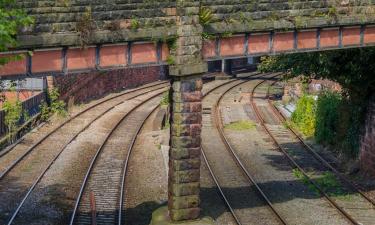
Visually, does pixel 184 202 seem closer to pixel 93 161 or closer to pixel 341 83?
pixel 93 161

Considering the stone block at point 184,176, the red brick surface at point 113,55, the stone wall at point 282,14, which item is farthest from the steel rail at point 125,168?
the stone wall at point 282,14

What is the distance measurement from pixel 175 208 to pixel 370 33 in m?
7.44

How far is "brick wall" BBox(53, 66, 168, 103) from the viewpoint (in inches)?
1444

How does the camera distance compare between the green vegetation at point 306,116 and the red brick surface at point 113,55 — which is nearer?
the red brick surface at point 113,55

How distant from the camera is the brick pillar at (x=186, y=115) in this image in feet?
44.9

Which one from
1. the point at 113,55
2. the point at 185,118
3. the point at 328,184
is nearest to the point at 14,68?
the point at 113,55

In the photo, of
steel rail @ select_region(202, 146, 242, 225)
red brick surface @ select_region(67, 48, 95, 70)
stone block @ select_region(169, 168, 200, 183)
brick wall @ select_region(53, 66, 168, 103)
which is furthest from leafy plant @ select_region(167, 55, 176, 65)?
brick wall @ select_region(53, 66, 168, 103)

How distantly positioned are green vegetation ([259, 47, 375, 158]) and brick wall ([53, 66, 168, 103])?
Answer: 11198mm

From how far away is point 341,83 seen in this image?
21172 mm

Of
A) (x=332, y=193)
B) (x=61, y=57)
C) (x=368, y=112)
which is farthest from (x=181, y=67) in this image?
(x=368, y=112)

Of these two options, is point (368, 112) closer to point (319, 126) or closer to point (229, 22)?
point (319, 126)

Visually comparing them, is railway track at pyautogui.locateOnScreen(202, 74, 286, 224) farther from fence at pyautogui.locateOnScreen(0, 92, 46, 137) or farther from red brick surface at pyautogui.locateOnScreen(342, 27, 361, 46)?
fence at pyautogui.locateOnScreen(0, 92, 46, 137)

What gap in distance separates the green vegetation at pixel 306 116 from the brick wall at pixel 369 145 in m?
6.36

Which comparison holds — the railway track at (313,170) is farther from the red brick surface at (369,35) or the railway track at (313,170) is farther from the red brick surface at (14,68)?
the red brick surface at (14,68)
